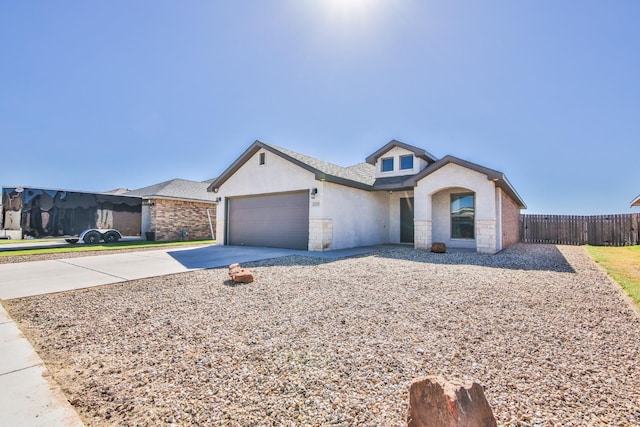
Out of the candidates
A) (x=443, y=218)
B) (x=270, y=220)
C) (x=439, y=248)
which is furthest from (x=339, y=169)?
(x=439, y=248)

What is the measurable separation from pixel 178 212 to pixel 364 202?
1339 centimetres

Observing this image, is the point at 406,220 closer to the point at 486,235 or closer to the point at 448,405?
the point at 486,235

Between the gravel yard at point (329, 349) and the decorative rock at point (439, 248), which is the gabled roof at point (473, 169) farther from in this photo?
the gravel yard at point (329, 349)

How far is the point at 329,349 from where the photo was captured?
300 cm

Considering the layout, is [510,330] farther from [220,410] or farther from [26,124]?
[26,124]

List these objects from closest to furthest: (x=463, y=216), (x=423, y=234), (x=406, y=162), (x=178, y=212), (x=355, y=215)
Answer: (x=423, y=234) → (x=463, y=216) → (x=355, y=215) → (x=406, y=162) → (x=178, y=212)

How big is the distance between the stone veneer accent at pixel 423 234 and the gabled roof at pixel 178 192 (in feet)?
45.2

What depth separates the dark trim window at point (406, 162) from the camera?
46.4 feet

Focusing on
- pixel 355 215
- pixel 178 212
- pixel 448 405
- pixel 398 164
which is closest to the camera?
pixel 448 405

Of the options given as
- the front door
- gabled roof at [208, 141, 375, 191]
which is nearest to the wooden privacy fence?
the front door

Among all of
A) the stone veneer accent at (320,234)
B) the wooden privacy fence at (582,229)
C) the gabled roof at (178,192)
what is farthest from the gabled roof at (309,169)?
the wooden privacy fence at (582,229)

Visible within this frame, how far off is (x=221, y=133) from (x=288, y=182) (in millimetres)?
7416

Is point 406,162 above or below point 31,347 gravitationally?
above

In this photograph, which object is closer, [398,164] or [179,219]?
[398,164]
